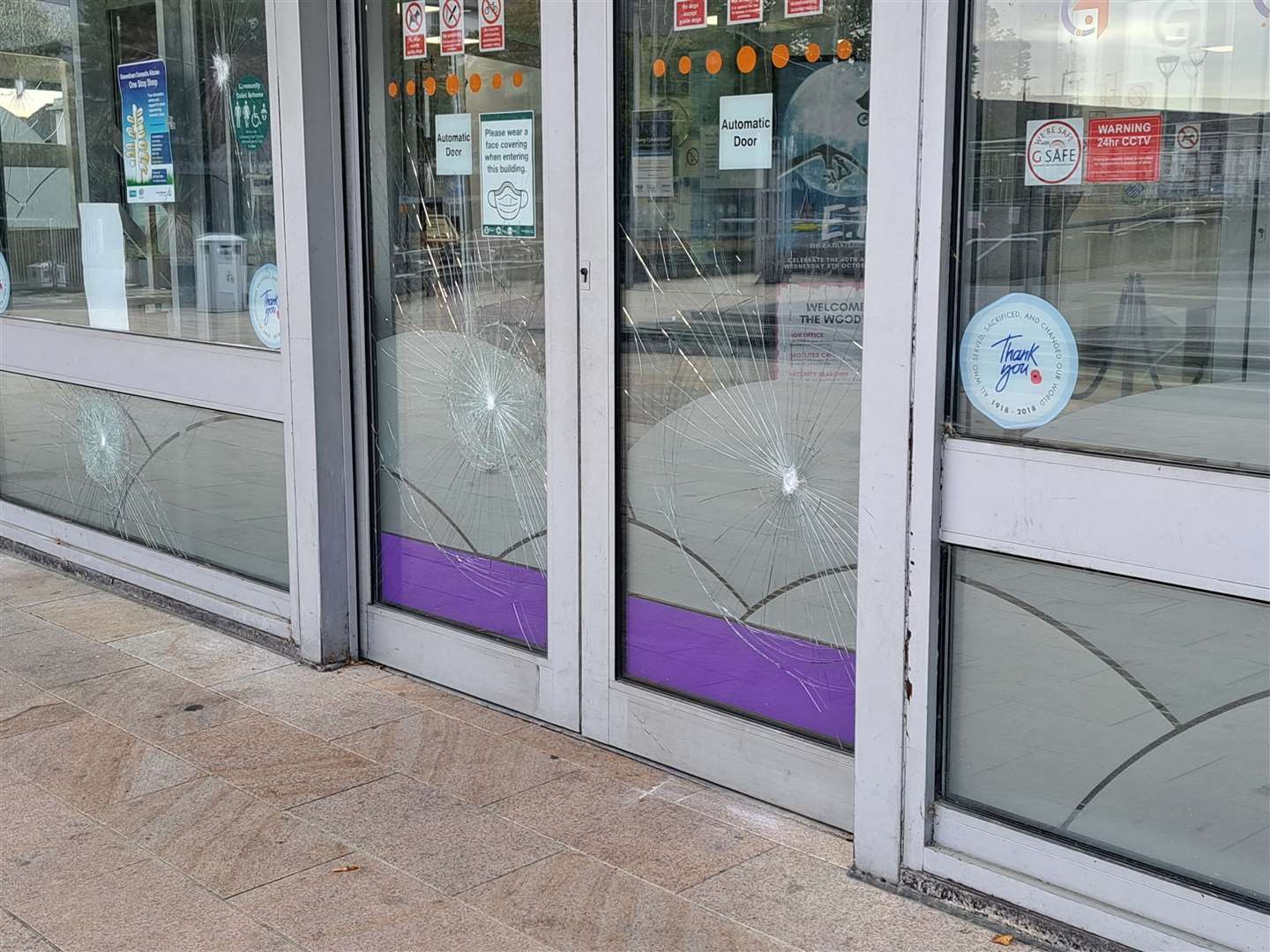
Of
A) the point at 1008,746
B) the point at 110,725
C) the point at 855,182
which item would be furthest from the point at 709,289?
the point at 110,725

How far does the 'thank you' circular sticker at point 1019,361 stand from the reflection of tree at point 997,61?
0.47 m

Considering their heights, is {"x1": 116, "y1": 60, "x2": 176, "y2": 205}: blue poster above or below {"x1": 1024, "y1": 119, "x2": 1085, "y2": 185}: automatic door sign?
above

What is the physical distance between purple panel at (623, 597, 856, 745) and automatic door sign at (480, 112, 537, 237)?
1.30 m

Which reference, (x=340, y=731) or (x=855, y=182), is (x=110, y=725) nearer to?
(x=340, y=731)

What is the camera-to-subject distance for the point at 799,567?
3957mm

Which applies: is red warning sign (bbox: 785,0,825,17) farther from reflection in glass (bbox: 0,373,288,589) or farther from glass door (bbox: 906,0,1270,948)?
reflection in glass (bbox: 0,373,288,589)

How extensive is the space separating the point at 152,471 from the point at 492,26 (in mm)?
2870

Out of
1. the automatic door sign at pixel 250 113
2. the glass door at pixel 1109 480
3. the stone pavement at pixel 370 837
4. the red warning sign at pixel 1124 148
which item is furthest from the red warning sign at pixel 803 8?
the automatic door sign at pixel 250 113

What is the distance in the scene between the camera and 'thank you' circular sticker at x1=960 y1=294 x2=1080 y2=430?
10.3ft

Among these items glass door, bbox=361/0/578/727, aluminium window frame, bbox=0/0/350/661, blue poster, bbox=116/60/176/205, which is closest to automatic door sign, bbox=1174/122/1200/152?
glass door, bbox=361/0/578/727

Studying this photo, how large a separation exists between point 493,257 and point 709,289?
3.22 feet

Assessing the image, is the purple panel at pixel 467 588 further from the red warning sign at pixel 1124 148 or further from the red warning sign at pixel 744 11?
the red warning sign at pixel 1124 148

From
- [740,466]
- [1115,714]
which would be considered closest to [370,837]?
[740,466]

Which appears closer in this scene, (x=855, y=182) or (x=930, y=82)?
(x=930, y=82)
